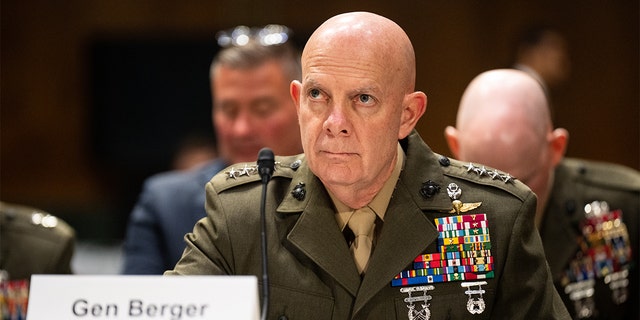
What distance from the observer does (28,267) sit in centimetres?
348

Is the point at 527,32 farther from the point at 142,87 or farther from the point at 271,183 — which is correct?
the point at 271,183

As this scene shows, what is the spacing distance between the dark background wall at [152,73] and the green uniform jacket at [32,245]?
354cm

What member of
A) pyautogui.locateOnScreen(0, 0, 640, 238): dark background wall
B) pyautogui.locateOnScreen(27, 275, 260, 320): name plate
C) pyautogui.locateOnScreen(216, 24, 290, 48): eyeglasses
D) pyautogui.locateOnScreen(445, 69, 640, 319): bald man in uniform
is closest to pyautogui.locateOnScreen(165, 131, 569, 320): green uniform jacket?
pyautogui.locateOnScreen(27, 275, 260, 320): name plate

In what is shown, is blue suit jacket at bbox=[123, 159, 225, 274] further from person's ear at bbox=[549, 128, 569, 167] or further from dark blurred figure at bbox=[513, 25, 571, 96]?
dark blurred figure at bbox=[513, 25, 571, 96]

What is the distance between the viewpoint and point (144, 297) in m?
2.01

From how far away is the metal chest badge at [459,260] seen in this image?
2357mm

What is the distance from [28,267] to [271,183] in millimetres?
1362

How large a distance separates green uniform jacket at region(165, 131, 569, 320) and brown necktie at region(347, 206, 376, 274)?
54 millimetres

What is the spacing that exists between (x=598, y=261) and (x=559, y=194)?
263 millimetres

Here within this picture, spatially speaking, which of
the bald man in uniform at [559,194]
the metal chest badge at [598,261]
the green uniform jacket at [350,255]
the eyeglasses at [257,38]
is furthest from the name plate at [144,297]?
the eyeglasses at [257,38]

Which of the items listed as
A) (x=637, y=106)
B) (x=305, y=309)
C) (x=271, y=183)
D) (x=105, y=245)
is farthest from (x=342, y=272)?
(x=637, y=106)

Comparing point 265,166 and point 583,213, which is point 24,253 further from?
point 583,213

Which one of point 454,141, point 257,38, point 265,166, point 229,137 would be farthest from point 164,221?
point 265,166

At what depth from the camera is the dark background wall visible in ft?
23.5
